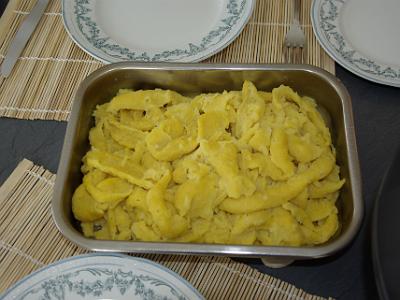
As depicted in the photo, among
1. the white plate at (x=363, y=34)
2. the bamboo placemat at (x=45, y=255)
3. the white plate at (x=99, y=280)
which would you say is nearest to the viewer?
the white plate at (x=99, y=280)

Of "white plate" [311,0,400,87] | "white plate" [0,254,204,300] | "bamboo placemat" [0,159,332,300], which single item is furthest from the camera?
"white plate" [311,0,400,87]

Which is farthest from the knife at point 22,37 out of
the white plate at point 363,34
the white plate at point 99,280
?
the white plate at point 363,34

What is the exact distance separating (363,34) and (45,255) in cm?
99

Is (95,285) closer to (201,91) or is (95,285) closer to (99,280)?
(99,280)

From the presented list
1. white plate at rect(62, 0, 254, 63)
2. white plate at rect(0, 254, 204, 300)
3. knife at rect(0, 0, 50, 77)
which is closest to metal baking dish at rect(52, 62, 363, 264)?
white plate at rect(0, 254, 204, 300)

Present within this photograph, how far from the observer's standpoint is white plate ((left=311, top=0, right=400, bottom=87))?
3.98ft

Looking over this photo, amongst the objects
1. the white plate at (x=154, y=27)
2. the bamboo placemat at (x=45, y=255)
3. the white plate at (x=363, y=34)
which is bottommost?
the bamboo placemat at (x=45, y=255)

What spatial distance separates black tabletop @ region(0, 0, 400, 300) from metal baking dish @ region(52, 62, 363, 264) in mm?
107

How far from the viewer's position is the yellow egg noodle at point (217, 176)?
0.91 meters

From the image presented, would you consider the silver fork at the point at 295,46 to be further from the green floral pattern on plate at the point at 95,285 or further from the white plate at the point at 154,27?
the green floral pattern on plate at the point at 95,285

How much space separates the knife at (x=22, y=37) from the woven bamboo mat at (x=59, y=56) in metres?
0.02

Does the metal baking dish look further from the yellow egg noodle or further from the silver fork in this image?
the silver fork

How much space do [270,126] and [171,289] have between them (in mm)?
397

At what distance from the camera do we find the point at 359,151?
3.74 feet
